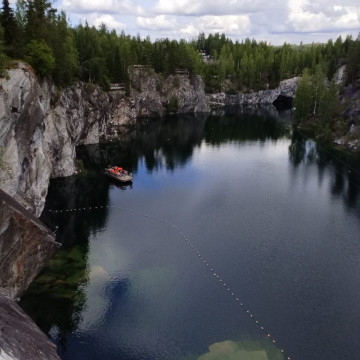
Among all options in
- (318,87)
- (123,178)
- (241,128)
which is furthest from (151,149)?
(318,87)

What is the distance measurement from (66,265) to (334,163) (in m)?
78.9

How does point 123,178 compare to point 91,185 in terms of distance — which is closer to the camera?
point 91,185

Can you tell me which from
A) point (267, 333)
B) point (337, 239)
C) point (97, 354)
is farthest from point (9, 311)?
point (337, 239)

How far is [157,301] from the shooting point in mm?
47656

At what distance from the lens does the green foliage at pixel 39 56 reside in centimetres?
6894

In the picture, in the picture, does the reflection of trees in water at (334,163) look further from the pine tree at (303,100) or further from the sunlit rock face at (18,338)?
the sunlit rock face at (18,338)

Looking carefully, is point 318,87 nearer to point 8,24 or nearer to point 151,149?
point 151,149

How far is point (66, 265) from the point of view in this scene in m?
55.2

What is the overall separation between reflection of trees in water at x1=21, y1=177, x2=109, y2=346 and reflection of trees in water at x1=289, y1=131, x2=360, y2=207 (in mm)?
51102

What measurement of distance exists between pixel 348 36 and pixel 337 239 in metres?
169

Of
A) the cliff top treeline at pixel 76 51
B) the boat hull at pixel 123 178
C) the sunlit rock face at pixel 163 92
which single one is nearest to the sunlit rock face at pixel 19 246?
the cliff top treeline at pixel 76 51

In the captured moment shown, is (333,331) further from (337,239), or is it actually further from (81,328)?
(81,328)

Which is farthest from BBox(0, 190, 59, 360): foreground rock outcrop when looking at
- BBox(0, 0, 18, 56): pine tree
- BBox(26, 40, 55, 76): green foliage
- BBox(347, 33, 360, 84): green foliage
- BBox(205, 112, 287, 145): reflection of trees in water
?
BBox(347, 33, 360, 84): green foliage

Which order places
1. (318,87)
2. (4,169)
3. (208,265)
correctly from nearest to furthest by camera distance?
1. (4,169)
2. (208,265)
3. (318,87)
